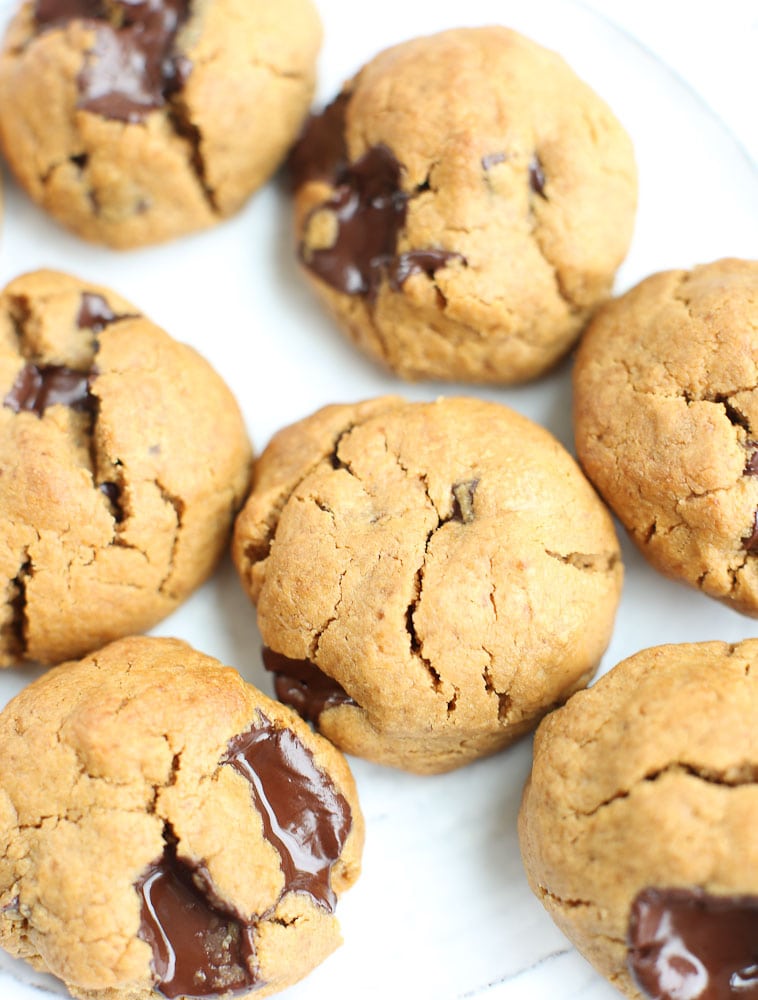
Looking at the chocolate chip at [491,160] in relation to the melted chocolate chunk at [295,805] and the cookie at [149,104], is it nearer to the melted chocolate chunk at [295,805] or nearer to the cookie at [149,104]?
the cookie at [149,104]

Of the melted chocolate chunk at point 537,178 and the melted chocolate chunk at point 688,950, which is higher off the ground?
the melted chocolate chunk at point 537,178

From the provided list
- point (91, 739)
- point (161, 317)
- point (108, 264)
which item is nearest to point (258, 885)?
point (91, 739)

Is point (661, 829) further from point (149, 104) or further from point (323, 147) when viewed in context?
point (149, 104)

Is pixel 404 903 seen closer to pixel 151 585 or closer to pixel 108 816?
pixel 108 816

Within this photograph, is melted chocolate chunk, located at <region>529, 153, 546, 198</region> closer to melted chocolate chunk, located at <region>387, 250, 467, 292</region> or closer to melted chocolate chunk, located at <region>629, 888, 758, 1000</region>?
melted chocolate chunk, located at <region>387, 250, 467, 292</region>

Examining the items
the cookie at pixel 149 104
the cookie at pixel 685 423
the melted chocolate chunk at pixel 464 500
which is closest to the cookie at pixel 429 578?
the melted chocolate chunk at pixel 464 500

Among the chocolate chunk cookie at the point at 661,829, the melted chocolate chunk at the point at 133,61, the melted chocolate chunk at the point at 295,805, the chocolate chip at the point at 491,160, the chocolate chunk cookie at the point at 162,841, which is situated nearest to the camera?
the chocolate chunk cookie at the point at 661,829

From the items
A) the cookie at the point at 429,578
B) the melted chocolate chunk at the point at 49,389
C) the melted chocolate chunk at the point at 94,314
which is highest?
the melted chocolate chunk at the point at 94,314

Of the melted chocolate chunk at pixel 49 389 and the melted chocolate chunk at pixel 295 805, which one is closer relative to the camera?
the melted chocolate chunk at pixel 295 805
